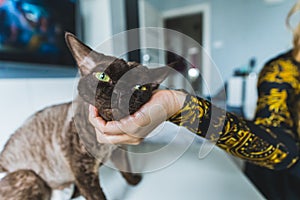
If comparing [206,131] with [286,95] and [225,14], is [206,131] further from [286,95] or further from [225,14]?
[225,14]

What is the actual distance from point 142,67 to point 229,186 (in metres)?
0.37

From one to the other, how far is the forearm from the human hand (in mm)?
18

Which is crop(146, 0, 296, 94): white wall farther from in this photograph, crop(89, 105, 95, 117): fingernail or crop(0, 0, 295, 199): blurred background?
crop(89, 105, 95, 117): fingernail

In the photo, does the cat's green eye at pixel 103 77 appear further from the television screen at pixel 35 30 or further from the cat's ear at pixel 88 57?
the television screen at pixel 35 30

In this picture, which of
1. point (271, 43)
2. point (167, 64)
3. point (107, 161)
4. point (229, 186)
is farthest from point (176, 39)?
point (271, 43)

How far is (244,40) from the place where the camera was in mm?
2324

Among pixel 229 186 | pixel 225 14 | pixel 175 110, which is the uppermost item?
pixel 225 14

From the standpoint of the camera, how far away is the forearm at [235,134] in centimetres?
27

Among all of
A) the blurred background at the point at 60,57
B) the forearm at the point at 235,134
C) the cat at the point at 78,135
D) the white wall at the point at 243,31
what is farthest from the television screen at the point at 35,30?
the white wall at the point at 243,31

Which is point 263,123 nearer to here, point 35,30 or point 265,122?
point 265,122

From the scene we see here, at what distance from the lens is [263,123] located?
1.64ft

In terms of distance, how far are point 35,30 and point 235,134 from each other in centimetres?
43

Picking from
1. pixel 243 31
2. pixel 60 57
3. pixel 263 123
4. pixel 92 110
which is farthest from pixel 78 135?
pixel 243 31

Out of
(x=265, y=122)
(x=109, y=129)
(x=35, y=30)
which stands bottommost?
(x=265, y=122)
